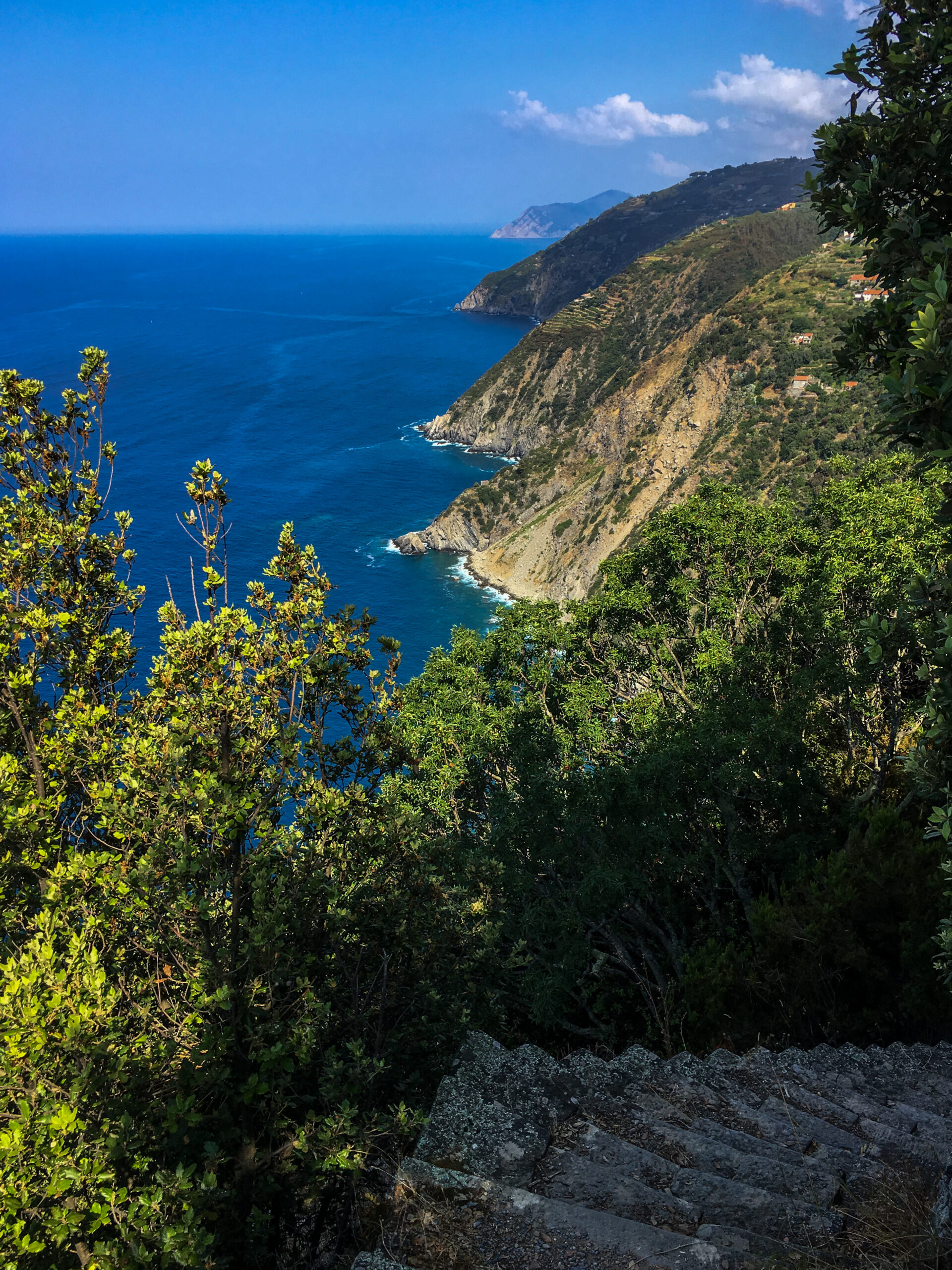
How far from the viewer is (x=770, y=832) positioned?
63.0 ft

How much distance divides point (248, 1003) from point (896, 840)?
37.3ft

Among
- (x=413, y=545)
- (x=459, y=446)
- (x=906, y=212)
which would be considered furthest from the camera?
(x=459, y=446)

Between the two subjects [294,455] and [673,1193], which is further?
[294,455]

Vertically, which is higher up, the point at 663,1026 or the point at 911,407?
the point at 911,407

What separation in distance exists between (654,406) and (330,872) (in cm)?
10544

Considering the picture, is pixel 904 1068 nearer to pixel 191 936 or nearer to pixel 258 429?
pixel 191 936

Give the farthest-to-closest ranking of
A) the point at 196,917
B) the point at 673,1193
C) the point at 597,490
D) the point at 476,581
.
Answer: the point at 476,581 < the point at 597,490 < the point at 196,917 < the point at 673,1193

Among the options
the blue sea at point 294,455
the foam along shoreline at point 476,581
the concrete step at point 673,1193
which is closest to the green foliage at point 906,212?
the concrete step at point 673,1193

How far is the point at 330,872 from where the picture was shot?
8945mm

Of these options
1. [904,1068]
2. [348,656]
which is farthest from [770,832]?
[348,656]

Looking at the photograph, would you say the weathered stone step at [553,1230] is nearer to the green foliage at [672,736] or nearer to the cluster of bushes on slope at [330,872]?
the cluster of bushes on slope at [330,872]

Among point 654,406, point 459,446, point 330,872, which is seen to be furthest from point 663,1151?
point 459,446

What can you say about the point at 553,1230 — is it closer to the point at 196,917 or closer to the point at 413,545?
the point at 196,917

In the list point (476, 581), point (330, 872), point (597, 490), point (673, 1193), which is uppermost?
point (597, 490)
